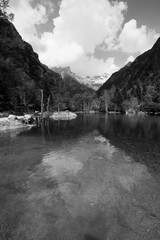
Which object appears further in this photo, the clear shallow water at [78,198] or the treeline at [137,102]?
the treeline at [137,102]

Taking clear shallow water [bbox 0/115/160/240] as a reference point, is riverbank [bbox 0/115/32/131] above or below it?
above

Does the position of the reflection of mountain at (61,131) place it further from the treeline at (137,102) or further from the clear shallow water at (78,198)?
the treeline at (137,102)

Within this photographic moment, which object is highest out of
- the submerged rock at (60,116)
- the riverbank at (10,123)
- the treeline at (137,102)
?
the treeline at (137,102)

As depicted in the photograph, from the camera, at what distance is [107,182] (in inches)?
393

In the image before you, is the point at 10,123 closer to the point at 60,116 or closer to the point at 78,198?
the point at 78,198

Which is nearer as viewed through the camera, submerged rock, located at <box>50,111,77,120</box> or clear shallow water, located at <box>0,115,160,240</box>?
clear shallow water, located at <box>0,115,160,240</box>

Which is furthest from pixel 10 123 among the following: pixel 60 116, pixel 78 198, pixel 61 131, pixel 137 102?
pixel 137 102

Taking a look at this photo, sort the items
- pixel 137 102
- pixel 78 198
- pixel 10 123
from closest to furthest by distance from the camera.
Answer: pixel 78 198 < pixel 10 123 < pixel 137 102

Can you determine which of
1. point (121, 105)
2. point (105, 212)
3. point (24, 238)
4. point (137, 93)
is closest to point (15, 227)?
point (24, 238)

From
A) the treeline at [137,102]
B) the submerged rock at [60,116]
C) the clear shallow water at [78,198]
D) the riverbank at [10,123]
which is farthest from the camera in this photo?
the treeline at [137,102]

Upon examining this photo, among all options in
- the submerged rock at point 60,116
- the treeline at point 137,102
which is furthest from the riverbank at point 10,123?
the treeline at point 137,102

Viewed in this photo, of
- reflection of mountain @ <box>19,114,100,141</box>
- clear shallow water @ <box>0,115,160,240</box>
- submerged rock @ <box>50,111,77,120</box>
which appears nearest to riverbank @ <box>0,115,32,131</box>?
reflection of mountain @ <box>19,114,100,141</box>

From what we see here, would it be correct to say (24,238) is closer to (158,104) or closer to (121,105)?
(158,104)

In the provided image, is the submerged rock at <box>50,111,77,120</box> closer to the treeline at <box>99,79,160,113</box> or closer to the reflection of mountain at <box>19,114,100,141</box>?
the reflection of mountain at <box>19,114,100,141</box>
